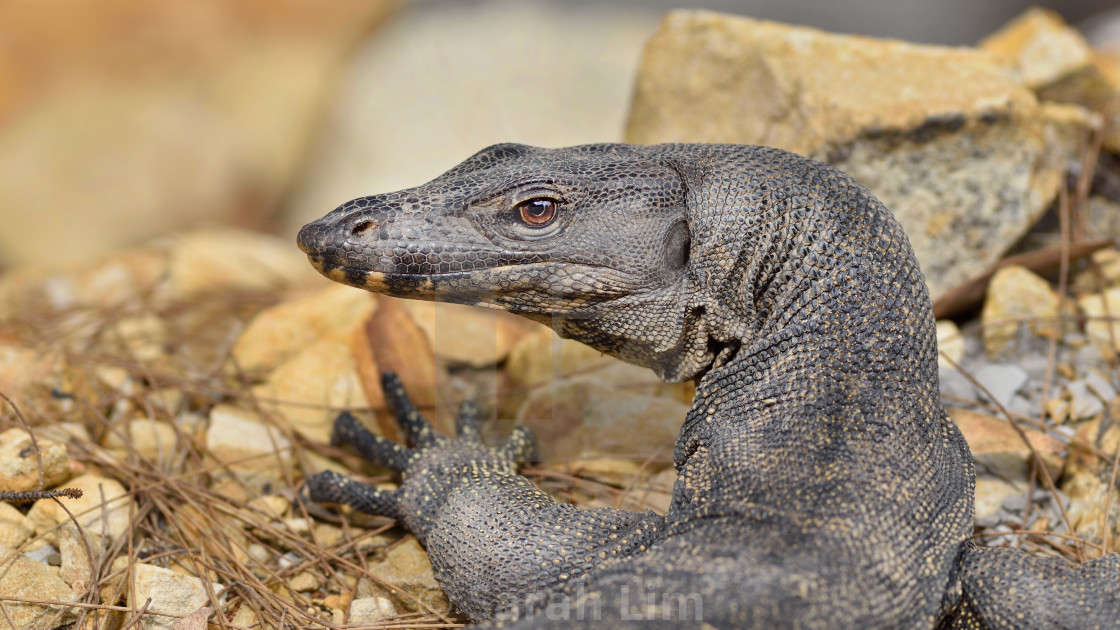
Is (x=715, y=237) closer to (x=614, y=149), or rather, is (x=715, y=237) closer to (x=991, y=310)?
(x=614, y=149)

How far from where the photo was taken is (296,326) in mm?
6340

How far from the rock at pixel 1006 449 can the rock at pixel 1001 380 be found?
24 centimetres

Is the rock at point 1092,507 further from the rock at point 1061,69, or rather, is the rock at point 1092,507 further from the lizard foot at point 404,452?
the rock at point 1061,69

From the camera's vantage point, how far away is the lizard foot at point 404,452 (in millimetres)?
4895

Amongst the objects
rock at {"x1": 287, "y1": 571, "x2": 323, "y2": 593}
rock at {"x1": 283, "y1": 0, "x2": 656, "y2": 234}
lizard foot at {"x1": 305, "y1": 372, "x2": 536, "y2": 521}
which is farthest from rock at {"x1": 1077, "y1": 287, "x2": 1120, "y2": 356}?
rock at {"x1": 283, "y1": 0, "x2": 656, "y2": 234}

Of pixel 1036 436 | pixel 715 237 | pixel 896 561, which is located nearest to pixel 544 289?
pixel 715 237

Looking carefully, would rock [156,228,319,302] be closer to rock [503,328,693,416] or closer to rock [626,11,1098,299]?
rock [503,328,693,416]

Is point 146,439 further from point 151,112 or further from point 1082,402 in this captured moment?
point 151,112

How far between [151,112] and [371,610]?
8552 mm

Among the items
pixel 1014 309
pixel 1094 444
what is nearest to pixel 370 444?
pixel 1094 444

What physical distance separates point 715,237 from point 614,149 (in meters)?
0.80

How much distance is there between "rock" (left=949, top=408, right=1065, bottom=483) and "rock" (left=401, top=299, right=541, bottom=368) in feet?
9.89

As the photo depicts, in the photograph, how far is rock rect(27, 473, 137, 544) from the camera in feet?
14.9

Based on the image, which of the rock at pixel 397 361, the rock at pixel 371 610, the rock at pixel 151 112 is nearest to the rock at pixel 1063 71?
the rock at pixel 397 361
